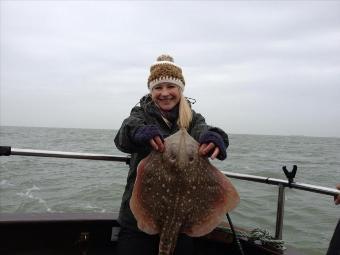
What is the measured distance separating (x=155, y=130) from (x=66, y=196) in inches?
436

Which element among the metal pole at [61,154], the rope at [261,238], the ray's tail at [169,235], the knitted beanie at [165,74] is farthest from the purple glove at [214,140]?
the rope at [261,238]

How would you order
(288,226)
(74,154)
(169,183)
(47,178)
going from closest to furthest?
(169,183), (74,154), (288,226), (47,178)

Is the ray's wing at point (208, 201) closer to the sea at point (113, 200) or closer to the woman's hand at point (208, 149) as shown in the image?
the woman's hand at point (208, 149)

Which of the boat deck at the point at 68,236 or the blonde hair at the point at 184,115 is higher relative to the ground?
the blonde hair at the point at 184,115

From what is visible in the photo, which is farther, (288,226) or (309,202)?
(309,202)

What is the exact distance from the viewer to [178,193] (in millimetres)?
2254

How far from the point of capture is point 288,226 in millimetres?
10016

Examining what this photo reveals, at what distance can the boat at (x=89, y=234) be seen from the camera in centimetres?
314

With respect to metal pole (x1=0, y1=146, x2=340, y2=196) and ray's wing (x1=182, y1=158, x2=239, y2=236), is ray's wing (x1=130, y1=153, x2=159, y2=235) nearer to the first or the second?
ray's wing (x1=182, y1=158, x2=239, y2=236)

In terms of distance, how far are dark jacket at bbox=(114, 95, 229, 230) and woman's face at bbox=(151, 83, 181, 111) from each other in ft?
0.22

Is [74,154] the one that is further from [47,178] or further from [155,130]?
[47,178]

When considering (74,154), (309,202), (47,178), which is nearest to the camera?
(74,154)

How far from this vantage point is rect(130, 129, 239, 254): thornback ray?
2242 mm

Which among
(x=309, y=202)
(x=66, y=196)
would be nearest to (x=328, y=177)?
(x=309, y=202)
